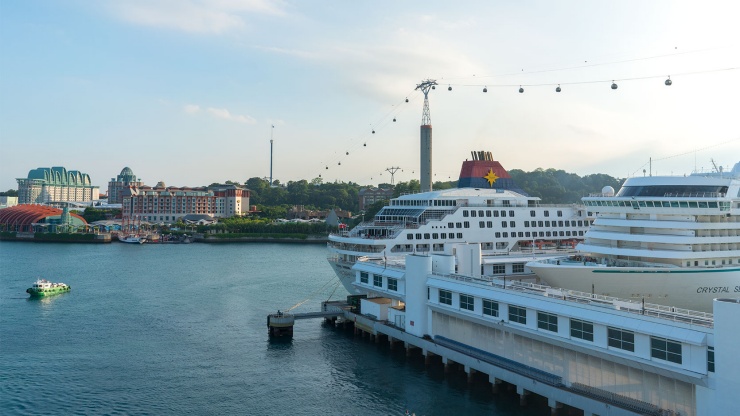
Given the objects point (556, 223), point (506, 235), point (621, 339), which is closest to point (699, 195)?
point (621, 339)

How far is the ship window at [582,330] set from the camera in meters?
22.4

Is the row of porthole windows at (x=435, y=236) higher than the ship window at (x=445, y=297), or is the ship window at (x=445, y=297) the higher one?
the row of porthole windows at (x=435, y=236)

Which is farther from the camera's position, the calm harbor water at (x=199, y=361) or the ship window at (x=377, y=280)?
the ship window at (x=377, y=280)

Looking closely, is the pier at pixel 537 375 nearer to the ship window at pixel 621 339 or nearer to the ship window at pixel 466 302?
the ship window at pixel 621 339

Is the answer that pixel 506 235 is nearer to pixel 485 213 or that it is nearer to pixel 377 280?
pixel 485 213

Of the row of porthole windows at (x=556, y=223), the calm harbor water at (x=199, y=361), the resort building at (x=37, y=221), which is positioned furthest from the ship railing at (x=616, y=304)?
→ the resort building at (x=37, y=221)

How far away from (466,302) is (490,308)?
165 centimetres

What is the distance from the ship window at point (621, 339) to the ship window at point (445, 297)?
939 centimetres

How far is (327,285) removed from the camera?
59438mm

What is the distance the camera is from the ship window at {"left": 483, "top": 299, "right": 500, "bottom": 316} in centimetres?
2705

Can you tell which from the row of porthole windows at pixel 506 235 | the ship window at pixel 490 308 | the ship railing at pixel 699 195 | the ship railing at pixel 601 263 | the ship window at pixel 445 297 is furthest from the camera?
the row of porthole windows at pixel 506 235

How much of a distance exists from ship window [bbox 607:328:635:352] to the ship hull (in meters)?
8.12

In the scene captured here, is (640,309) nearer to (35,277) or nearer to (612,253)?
(612,253)

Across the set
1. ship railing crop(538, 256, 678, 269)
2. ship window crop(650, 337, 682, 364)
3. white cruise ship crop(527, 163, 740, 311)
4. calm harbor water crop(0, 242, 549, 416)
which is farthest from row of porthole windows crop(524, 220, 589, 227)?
ship window crop(650, 337, 682, 364)
